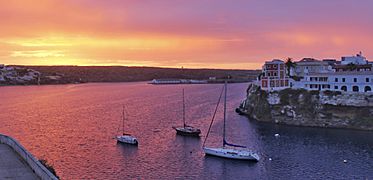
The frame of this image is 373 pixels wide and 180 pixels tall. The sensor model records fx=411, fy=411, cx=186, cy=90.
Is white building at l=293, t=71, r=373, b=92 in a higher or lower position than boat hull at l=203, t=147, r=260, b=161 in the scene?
higher

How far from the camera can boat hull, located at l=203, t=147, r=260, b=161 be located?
6512cm

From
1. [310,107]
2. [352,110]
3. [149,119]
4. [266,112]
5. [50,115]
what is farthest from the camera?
[50,115]

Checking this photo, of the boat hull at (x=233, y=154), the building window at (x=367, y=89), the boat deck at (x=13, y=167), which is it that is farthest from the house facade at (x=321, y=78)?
the boat deck at (x=13, y=167)

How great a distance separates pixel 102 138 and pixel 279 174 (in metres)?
41.8

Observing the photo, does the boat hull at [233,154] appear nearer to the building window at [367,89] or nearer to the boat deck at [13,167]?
the boat deck at [13,167]

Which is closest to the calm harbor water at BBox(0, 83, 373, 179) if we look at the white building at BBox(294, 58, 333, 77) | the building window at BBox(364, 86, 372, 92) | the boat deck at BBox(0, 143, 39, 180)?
the building window at BBox(364, 86, 372, 92)

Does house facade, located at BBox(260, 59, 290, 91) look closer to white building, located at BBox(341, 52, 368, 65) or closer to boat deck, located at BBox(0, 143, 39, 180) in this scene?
white building, located at BBox(341, 52, 368, 65)

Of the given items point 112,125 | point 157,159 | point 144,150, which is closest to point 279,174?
point 157,159

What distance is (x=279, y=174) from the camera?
57281 mm

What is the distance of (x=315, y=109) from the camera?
10038 centimetres

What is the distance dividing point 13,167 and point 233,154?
3919cm

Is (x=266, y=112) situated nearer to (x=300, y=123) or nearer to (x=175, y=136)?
(x=300, y=123)

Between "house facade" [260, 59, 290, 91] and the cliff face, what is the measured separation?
2.90 metres

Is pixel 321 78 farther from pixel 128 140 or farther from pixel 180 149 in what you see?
pixel 128 140
